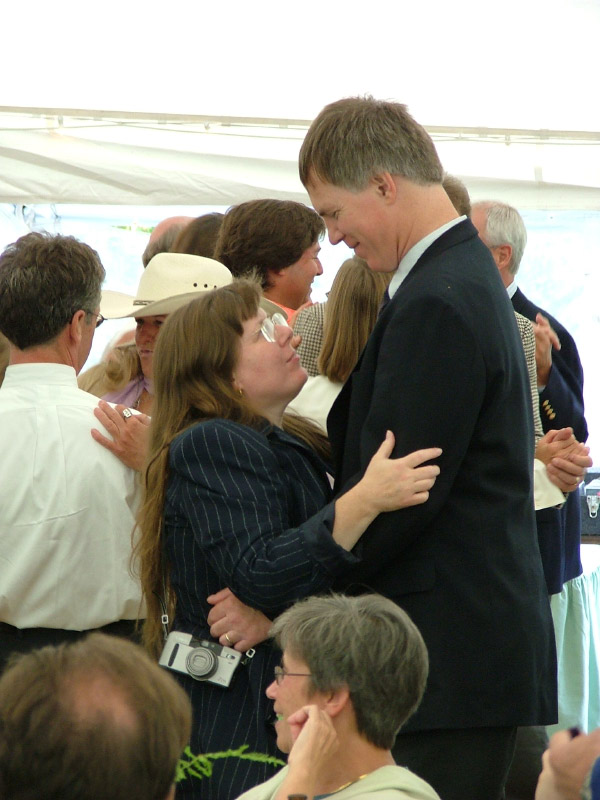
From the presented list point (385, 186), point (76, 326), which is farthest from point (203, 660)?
point (385, 186)

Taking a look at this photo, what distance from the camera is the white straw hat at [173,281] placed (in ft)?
9.50

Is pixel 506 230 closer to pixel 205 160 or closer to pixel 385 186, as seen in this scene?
pixel 205 160

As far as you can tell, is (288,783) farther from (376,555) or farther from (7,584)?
(7,584)

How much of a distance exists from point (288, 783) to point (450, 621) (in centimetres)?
44

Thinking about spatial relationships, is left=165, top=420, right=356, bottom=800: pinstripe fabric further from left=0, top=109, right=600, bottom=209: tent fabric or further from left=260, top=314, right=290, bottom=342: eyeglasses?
left=0, top=109, right=600, bottom=209: tent fabric

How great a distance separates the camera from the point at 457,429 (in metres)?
1.82

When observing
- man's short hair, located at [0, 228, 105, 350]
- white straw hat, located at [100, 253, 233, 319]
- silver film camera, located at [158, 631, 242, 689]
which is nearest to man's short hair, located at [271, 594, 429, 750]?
silver film camera, located at [158, 631, 242, 689]

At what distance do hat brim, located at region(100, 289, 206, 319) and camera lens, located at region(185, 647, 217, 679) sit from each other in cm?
93

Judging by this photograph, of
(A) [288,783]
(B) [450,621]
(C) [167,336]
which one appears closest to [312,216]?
(C) [167,336]

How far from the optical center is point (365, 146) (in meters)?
1.94

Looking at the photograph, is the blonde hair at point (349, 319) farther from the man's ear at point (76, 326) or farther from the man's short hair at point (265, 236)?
the man's ear at point (76, 326)

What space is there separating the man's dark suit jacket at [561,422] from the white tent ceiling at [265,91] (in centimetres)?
101

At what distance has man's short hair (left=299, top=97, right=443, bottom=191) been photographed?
194cm

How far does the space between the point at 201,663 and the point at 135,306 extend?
1364 mm
